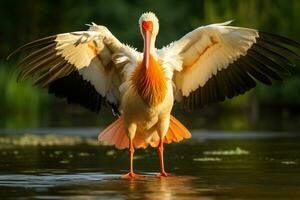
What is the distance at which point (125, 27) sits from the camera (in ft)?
153

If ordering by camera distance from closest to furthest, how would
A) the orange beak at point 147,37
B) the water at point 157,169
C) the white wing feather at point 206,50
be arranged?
1. the water at point 157,169
2. the orange beak at point 147,37
3. the white wing feather at point 206,50

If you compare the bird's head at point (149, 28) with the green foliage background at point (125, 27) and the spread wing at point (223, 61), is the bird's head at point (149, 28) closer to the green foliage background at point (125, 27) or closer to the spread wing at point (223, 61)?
the spread wing at point (223, 61)

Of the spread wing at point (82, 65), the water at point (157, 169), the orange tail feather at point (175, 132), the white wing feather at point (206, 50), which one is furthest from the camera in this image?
the orange tail feather at point (175, 132)

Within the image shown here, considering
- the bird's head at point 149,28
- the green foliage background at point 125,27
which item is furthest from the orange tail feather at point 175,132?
the green foliage background at point 125,27

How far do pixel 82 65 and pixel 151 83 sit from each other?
4.46 ft

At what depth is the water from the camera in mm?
10289

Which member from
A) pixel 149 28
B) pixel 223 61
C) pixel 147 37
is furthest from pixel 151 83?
pixel 223 61

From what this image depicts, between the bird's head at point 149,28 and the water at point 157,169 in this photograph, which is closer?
the water at point 157,169

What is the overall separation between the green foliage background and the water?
6618 millimetres

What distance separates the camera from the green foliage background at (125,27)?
31688 mm

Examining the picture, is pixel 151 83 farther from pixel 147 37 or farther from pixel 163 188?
pixel 163 188

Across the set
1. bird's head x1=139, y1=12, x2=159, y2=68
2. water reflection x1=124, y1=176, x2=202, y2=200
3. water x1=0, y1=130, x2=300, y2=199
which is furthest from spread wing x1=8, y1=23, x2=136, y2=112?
water reflection x1=124, y1=176, x2=202, y2=200

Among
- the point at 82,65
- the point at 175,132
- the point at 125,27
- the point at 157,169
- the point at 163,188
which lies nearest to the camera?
the point at 163,188

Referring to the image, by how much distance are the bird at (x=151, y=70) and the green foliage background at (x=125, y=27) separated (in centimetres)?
1044
